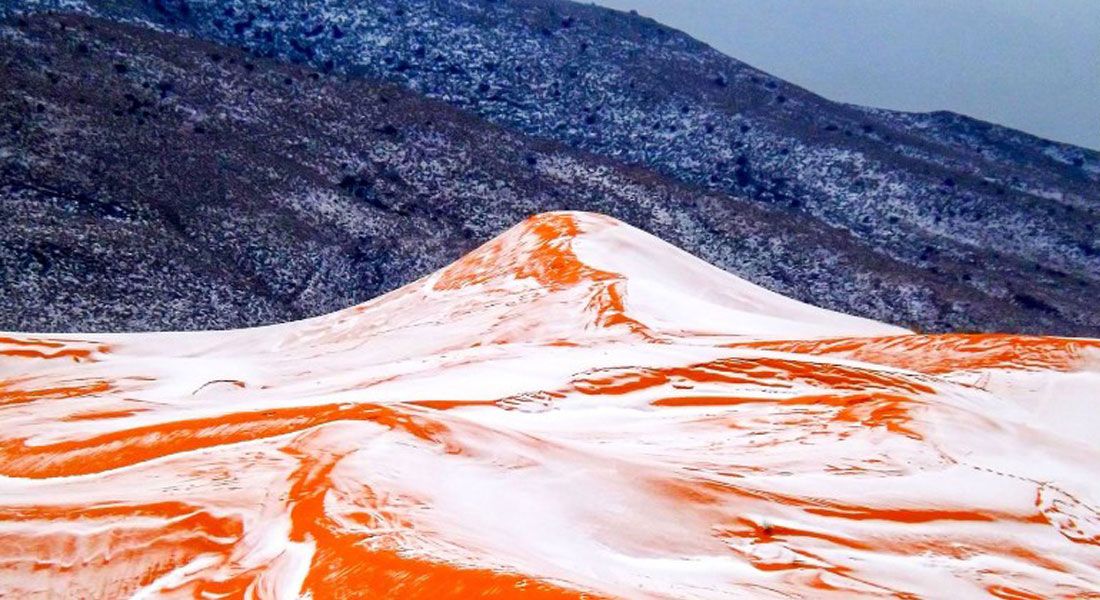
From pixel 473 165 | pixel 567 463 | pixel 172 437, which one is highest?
pixel 473 165

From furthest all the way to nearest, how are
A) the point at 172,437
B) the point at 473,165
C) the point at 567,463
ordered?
1. the point at 473,165
2. the point at 172,437
3. the point at 567,463

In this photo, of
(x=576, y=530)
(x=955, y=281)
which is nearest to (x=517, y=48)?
(x=955, y=281)

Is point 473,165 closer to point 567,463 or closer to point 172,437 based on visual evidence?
point 172,437

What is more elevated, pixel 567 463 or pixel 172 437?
pixel 567 463

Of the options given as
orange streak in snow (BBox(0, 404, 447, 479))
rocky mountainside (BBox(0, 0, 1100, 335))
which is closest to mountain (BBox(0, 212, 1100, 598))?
orange streak in snow (BBox(0, 404, 447, 479))

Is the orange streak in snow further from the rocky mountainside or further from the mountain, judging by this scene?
the rocky mountainside

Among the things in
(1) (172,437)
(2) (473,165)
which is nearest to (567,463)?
(1) (172,437)

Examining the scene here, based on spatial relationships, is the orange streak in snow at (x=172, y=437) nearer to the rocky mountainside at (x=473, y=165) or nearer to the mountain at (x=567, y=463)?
the mountain at (x=567, y=463)
